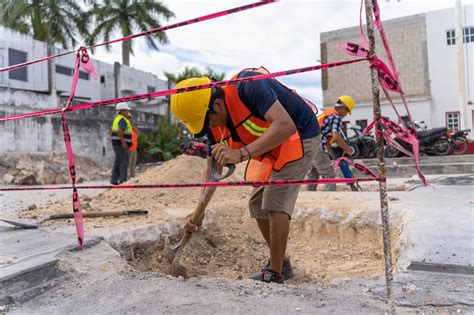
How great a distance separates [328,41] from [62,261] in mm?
21097

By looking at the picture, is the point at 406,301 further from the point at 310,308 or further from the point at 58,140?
the point at 58,140

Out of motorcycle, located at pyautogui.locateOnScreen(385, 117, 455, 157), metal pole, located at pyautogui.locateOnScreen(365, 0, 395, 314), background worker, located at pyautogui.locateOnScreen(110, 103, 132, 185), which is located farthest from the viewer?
motorcycle, located at pyautogui.locateOnScreen(385, 117, 455, 157)

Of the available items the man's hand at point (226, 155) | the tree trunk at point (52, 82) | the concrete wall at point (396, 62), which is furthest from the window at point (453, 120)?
the man's hand at point (226, 155)

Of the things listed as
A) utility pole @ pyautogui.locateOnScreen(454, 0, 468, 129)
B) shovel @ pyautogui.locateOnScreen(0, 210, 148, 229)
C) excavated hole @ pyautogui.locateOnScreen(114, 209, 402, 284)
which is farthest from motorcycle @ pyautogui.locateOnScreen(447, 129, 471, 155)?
shovel @ pyautogui.locateOnScreen(0, 210, 148, 229)

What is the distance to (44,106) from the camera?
15.5 metres

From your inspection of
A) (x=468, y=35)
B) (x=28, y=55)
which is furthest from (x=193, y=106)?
(x=468, y=35)

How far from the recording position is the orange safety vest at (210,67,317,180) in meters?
2.33

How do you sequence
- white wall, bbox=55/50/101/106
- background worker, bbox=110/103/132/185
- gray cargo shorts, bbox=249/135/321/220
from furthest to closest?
white wall, bbox=55/50/101/106, background worker, bbox=110/103/132/185, gray cargo shorts, bbox=249/135/321/220

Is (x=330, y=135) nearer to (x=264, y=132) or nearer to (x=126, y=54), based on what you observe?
(x=264, y=132)

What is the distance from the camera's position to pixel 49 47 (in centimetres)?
1678

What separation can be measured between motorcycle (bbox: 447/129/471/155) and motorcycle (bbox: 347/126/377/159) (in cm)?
201

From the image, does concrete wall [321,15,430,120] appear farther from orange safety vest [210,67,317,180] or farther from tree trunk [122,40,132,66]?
orange safety vest [210,67,317,180]

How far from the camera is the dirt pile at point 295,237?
3.29m

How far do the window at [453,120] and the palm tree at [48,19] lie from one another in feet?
56.1
